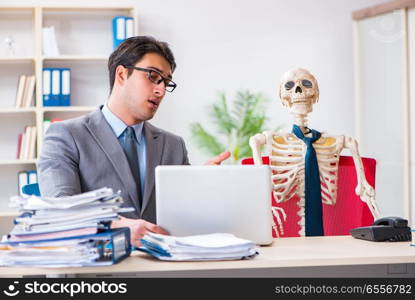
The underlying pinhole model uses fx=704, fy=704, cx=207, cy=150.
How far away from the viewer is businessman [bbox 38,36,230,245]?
8.55 ft

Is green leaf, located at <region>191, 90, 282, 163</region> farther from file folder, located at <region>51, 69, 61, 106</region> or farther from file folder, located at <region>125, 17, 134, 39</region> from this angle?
→ file folder, located at <region>51, 69, 61, 106</region>

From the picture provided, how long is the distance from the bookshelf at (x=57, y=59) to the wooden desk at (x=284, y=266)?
149 inches

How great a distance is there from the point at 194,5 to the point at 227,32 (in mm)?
361

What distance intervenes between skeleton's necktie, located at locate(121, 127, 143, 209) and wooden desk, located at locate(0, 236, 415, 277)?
2.48 feet

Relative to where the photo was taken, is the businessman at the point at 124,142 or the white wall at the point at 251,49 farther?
the white wall at the point at 251,49

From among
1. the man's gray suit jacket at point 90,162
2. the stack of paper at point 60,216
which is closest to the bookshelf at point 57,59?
the man's gray suit jacket at point 90,162

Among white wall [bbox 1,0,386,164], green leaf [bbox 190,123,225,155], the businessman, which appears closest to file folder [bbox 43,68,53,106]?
white wall [bbox 1,0,386,164]

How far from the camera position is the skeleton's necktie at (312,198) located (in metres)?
2.88

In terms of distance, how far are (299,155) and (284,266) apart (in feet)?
4.09

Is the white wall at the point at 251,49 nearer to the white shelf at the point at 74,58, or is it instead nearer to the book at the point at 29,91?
the white shelf at the point at 74,58

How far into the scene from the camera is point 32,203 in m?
1.78

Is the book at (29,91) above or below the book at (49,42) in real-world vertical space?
below

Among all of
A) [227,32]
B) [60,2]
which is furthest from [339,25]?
[60,2]

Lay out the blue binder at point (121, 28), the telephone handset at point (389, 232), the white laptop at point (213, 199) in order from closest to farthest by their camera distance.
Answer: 1. the white laptop at point (213, 199)
2. the telephone handset at point (389, 232)
3. the blue binder at point (121, 28)
